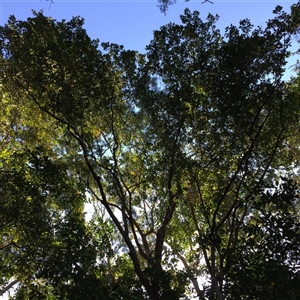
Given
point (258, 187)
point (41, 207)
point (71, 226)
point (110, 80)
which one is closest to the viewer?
point (258, 187)

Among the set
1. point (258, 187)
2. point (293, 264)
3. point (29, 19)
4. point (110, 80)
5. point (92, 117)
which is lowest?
point (293, 264)

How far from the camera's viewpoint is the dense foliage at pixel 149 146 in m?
6.68

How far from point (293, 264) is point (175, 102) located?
440 cm

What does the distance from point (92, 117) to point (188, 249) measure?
6218mm

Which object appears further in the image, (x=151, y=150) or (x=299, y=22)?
(x=151, y=150)

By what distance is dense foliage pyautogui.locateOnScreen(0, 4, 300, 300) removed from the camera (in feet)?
21.9

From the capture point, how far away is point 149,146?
28.2 ft

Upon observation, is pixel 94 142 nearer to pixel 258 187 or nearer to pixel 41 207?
pixel 41 207

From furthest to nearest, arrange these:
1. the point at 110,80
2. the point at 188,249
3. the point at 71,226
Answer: the point at 188,249 < the point at 110,80 < the point at 71,226

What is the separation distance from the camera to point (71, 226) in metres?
6.84

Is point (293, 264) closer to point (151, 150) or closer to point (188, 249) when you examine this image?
point (151, 150)

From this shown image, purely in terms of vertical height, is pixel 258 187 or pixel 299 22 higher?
pixel 299 22

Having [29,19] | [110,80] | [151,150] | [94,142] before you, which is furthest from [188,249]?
[29,19]

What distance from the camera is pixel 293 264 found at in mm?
5699
